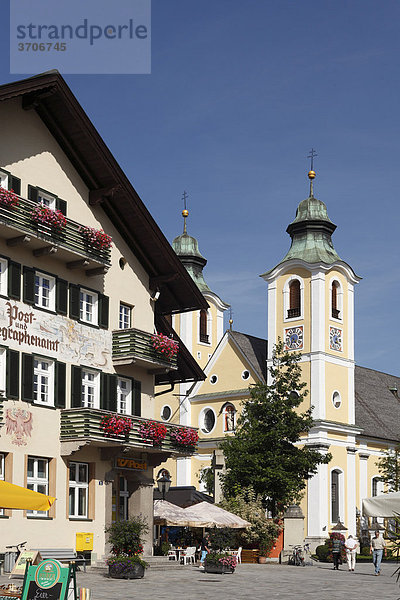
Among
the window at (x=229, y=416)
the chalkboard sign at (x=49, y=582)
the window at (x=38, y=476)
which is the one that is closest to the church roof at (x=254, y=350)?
the window at (x=229, y=416)

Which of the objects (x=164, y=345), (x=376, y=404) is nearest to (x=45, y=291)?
(x=164, y=345)

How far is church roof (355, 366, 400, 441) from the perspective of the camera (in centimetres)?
6712

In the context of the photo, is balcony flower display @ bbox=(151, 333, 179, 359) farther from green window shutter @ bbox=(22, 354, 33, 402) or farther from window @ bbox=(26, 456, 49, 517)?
window @ bbox=(26, 456, 49, 517)

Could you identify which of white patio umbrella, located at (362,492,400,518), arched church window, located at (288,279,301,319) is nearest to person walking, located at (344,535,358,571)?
white patio umbrella, located at (362,492,400,518)

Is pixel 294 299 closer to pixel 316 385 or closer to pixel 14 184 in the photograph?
pixel 316 385

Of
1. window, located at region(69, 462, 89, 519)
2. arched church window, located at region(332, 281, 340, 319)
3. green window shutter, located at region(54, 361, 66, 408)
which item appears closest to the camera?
green window shutter, located at region(54, 361, 66, 408)

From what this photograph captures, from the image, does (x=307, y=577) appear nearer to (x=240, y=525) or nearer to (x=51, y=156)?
(x=240, y=525)

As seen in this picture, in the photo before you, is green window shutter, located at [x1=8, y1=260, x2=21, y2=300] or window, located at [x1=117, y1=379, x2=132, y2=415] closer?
green window shutter, located at [x1=8, y1=260, x2=21, y2=300]

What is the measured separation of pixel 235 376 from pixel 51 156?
37.8m

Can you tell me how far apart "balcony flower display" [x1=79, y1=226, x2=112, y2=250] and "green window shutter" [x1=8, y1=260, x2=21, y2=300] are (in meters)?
2.72

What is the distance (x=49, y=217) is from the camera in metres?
29.1

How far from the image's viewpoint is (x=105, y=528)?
30.9 metres

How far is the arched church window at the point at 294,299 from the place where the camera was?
63528 millimetres

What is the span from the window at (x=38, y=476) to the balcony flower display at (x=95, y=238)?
7.01 meters
